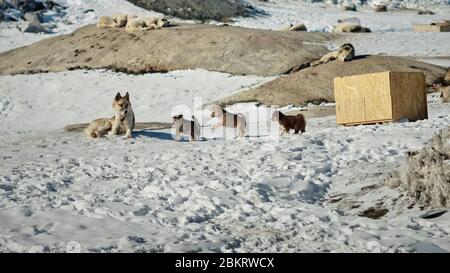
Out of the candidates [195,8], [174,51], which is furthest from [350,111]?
[195,8]

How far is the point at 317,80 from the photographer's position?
1013 inches

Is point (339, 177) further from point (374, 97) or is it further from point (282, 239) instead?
point (374, 97)

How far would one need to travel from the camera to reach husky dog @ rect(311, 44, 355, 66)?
27.3 m

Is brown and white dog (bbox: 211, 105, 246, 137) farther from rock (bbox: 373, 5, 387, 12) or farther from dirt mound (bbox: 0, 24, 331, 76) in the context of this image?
rock (bbox: 373, 5, 387, 12)

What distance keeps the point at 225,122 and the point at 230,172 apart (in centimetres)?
479

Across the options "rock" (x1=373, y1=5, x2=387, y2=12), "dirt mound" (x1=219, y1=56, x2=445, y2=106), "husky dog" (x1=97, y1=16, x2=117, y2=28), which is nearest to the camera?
"dirt mound" (x1=219, y1=56, x2=445, y2=106)

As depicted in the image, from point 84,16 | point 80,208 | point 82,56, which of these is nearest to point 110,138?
point 80,208

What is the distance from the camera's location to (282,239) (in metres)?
7.22

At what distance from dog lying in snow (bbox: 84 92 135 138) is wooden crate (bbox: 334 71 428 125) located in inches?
243

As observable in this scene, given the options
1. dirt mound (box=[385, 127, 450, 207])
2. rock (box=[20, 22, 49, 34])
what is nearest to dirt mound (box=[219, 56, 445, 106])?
dirt mound (box=[385, 127, 450, 207])

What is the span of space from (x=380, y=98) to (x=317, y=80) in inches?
369

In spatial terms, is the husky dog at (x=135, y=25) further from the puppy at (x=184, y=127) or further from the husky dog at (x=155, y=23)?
the puppy at (x=184, y=127)

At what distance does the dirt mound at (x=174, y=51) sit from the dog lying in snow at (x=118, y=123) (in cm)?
A: 1398

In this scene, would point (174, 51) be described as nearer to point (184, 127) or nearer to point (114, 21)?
point (114, 21)
